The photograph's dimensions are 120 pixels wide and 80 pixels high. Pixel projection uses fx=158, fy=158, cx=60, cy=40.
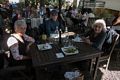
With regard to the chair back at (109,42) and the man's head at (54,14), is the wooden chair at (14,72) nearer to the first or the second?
the chair back at (109,42)

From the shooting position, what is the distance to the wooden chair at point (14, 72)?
7.11ft

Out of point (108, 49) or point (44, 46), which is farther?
point (108, 49)

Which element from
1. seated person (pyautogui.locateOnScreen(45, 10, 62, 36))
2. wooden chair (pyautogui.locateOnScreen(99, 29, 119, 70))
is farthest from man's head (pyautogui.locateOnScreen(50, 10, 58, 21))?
wooden chair (pyautogui.locateOnScreen(99, 29, 119, 70))

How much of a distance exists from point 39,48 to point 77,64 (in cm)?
98

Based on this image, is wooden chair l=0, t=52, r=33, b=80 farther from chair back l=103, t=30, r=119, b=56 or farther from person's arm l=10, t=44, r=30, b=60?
chair back l=103, t=30, r=119, b=56

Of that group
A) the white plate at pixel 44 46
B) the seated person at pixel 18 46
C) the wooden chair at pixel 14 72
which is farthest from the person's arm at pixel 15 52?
the white plate at pixel 44 46

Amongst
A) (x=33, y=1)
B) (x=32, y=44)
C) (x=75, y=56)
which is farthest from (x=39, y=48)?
(x=33, y=1)

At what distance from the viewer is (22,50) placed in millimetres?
2539

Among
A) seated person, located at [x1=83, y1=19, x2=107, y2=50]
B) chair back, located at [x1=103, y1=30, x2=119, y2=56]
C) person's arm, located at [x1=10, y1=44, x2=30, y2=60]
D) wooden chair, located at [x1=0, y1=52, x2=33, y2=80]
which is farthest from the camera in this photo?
chair back, located at [x1=103, y1=30, x2=119, y2=56]

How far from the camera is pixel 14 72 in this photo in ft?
7.74

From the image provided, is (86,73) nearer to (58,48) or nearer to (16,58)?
(58,48)

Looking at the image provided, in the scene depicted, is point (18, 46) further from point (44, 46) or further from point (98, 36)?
point (98, 36)

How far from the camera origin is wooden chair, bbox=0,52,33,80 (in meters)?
2.17

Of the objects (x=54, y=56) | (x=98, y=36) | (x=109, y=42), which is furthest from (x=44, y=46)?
(x=109, y=42)
